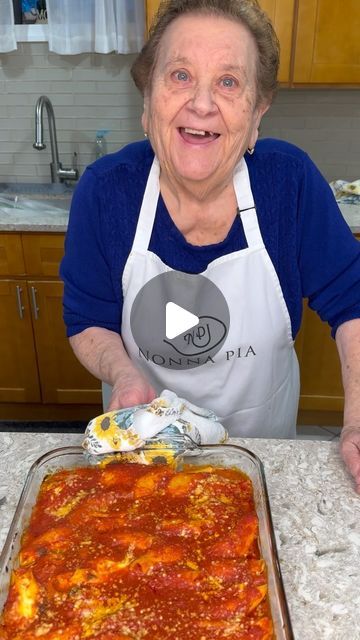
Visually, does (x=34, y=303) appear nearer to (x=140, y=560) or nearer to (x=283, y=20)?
(x=283, y=20)

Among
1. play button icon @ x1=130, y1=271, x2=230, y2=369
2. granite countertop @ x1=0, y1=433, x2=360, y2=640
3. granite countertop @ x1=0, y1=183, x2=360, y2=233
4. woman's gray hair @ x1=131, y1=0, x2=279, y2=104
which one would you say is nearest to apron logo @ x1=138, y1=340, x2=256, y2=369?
play button icon @ x1=130, y1=271, x2=230, y2=369

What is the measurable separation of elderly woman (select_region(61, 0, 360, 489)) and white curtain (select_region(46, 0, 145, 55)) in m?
1.55

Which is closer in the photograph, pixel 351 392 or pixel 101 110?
pixel 351 392

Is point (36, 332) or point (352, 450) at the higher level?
point (352, 450)

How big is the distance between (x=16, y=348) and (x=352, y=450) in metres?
1.91

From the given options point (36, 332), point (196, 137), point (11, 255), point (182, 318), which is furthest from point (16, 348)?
point (196, 137)

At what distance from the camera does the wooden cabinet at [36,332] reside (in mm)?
2355

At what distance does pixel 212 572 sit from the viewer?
2.26 ft

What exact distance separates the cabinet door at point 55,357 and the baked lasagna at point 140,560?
168cm

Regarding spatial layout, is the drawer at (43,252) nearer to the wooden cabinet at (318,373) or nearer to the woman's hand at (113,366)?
the wooden cabinet at (318,373)

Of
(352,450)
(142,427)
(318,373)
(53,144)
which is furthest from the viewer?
(53,144)

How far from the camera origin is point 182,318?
4.02 feet

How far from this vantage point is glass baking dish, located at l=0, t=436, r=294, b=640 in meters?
0.65

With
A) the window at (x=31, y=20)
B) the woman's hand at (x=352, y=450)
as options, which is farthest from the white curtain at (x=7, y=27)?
the woman's hand at (x=352, y=450)
